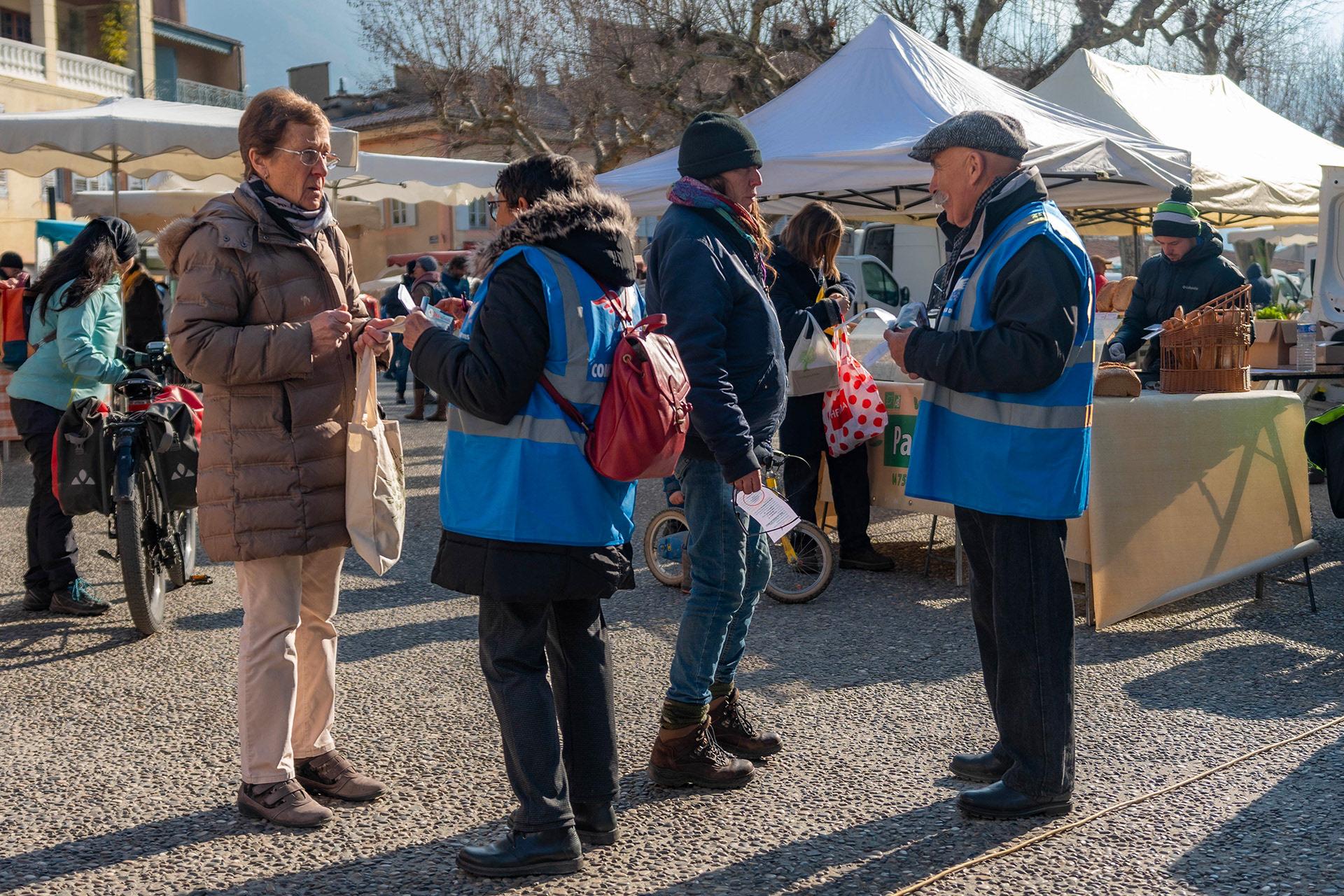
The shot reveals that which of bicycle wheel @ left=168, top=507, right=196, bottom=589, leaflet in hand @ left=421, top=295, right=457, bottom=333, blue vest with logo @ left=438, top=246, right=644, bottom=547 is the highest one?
leaflet in hand @ left=421, top=295, right=457, bottom=333

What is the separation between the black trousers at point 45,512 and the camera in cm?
608

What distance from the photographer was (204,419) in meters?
3.60

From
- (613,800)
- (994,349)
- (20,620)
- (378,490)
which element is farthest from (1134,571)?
(20,620)

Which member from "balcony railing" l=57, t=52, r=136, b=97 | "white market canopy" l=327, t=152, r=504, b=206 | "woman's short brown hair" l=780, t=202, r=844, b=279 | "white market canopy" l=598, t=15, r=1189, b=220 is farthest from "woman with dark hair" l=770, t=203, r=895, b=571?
"balcony railing" l=57, t=52, r=136, b=97

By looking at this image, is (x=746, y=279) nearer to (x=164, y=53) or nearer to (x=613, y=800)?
(x=613, y=800)

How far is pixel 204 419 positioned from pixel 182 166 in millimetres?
7759

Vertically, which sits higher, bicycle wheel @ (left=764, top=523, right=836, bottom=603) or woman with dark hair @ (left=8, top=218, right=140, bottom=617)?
woman with dark hair @ (left=8, top=218, right=140, bottom=617)

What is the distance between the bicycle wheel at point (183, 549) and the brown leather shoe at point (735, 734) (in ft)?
10.6

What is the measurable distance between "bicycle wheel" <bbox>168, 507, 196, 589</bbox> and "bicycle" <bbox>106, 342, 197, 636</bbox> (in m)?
0.02

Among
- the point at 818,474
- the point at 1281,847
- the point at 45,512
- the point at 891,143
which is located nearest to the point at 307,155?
the point at 1281,847

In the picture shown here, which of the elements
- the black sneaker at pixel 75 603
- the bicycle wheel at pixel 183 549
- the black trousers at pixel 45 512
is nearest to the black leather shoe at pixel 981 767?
the bicycle wheel at pixel 183 549

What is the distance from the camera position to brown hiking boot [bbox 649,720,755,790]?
3895 millimetres

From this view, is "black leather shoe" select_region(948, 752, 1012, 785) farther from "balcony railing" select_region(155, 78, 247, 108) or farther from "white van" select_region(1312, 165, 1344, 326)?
"balcony railing" select_region(155, 78, 247, 108)

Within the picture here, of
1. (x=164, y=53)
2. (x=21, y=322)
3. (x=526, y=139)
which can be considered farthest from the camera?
(x=164, y=53)
